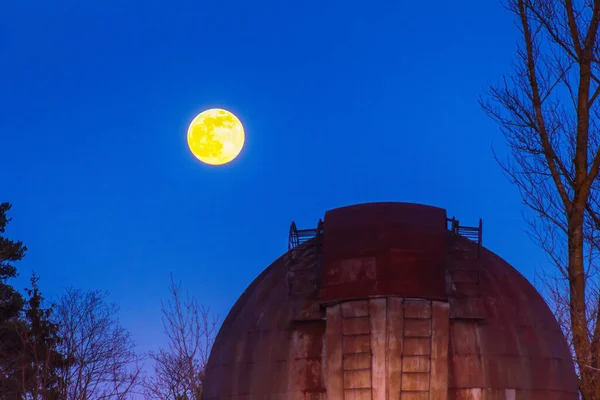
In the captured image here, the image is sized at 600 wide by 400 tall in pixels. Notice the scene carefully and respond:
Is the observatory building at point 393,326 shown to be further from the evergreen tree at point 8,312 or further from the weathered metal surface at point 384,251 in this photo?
the evergreen tree at point 8,312

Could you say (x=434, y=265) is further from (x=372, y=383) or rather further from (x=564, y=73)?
(x=564, y=73)

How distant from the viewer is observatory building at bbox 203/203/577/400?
13133 millimetres

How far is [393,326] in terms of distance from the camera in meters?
13.2

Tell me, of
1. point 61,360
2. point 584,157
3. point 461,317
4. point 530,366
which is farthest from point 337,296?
point 61,360

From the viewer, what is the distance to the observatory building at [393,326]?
43.1 ft

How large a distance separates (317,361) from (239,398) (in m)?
1.76

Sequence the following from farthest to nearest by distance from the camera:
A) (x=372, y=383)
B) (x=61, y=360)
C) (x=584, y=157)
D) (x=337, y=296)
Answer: (x=61, y=360)
(x=584, y=157)
(x=337, y=296)
(x=372, y=383)

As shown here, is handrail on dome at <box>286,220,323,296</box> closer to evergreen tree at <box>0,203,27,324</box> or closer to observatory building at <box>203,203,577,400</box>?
observatory building at <box>203,203,577,400</box>

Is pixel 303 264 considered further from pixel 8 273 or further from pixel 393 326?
pixel 8 273

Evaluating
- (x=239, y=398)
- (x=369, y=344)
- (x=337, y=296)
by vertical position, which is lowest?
(x=239, y=398)

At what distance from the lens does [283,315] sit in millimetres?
14484

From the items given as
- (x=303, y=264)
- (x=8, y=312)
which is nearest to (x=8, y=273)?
(x=8, y=312)

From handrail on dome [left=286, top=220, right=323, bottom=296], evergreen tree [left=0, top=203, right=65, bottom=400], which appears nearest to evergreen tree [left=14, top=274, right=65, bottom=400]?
evergreen tree [left=0, top=203, right=65, bottom=400]

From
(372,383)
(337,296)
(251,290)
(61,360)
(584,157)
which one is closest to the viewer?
(372,383)
